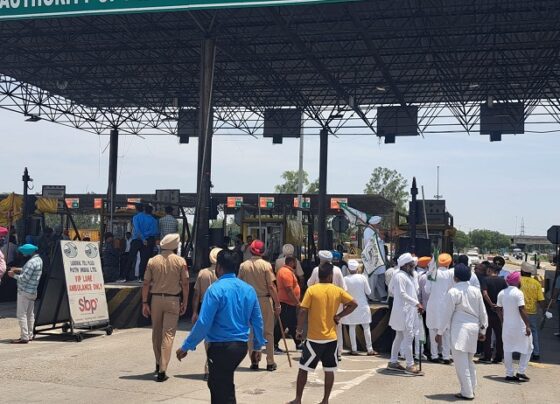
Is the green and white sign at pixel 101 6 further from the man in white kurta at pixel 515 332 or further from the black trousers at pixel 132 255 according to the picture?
the man in white kurta at pixel 515 332

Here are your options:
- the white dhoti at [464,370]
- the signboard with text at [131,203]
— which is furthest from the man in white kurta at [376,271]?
the signboard with text at [131,203]

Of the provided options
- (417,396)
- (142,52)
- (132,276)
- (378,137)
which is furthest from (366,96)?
(417,396)

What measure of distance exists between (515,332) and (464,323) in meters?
1.81

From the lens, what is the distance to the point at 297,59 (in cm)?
2883

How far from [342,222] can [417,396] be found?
10385 mm

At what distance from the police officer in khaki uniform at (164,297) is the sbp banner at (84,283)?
12.9ft

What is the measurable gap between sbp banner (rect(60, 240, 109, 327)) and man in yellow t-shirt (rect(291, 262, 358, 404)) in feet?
20.9

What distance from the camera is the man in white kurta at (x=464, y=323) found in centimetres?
865

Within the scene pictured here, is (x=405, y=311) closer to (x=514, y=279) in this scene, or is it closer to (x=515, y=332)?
(x=515, y=332)

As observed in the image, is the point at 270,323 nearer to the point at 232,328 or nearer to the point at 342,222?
the point at 232,328

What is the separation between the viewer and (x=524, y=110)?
34562 mm

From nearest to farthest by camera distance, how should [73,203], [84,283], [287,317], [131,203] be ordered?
1. [287,317]
2. [84,283]
3. [131,203]
4. [73,203]

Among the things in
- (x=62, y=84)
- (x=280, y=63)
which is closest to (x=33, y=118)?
(x=62, y=84)

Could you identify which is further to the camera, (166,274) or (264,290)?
(264,290)
